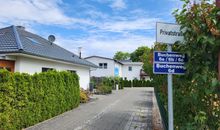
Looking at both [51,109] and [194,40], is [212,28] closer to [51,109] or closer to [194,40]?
[194,40]

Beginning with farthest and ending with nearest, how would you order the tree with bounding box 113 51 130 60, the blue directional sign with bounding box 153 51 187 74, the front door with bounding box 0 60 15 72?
1. the tree with bounding box 113 51 130 60
2. the front door with bounding box 0 60 15 72
3. the blue directional sign with bounding box 153 51 187 74

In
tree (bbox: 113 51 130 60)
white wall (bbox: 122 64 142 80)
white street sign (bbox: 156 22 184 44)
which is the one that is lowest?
white street sign (bbox: 156 22 184 44)

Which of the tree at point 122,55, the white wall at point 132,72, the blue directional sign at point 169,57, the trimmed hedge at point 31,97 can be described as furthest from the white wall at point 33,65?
the tree at point 122,55

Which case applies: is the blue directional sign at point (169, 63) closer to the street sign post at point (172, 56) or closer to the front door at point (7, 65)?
the street sign post at point (172, 56)

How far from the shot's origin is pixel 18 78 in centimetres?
925

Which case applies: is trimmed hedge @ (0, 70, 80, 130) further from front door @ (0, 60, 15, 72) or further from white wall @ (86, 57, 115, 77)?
white wall @ (86, 57, 115, 77)

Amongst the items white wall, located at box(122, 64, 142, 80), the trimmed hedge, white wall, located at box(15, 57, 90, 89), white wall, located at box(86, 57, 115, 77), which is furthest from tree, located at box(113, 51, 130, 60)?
the trimmed hedge

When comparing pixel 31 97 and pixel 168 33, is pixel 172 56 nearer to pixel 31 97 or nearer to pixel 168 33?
pixel 168 33

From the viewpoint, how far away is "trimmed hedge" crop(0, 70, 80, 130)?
8531 mm

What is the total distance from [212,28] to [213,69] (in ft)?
1.94

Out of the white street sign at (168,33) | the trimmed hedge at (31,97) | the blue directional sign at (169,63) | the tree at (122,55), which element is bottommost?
the trimmed hedge at (31,97)

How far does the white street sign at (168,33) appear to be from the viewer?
422 cm

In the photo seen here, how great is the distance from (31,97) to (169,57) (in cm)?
728

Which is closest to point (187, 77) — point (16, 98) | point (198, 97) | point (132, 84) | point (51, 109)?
point (198, 97)
